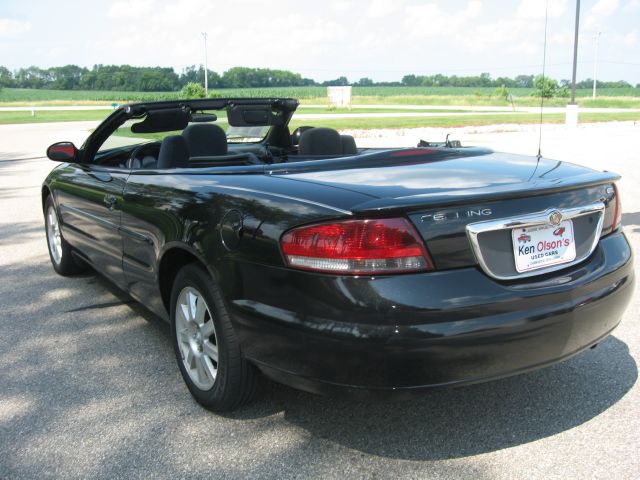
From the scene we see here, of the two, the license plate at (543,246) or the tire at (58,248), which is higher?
the license plate at (543,246)

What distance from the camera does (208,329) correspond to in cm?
306

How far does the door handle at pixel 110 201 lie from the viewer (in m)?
3.90

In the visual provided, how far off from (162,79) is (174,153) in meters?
87.3

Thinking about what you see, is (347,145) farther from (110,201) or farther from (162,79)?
(162,79)

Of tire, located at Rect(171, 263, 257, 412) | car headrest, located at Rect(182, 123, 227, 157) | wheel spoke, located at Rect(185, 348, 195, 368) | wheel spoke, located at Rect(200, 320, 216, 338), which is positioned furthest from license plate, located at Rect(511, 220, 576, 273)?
car headrest, located at Rect(182, 123, 227, 157)

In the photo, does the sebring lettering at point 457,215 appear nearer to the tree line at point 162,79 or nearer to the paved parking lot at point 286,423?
the paved parking lot at point 286,423

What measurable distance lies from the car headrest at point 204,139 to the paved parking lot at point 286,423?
1199 mm

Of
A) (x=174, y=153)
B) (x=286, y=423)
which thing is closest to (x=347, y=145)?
(x=174, y=153)

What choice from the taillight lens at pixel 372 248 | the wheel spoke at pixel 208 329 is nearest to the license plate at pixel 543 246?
the taillight lens at pixel 372 248

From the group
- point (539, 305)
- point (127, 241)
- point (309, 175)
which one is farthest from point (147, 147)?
point (539, 305)

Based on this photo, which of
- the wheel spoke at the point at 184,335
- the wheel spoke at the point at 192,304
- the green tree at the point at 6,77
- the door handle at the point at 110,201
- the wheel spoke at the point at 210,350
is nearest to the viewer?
the wheel spoke at the point at 210,350

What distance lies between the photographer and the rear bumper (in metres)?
2.31

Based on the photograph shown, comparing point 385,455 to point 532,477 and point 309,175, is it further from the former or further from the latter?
point 309,175

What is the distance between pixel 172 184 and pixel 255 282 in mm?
955
